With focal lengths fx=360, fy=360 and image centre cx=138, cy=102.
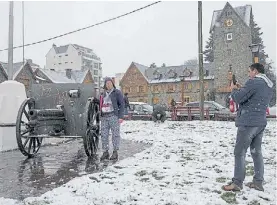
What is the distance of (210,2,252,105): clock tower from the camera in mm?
56938

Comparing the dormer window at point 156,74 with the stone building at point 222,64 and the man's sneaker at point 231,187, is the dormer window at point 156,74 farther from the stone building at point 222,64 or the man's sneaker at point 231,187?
the man's sneaker at point 231,187

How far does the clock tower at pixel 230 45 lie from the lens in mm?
56938

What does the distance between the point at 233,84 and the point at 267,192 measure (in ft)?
4.92

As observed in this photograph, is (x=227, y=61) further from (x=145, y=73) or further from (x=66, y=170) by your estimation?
(x=66, y=170)

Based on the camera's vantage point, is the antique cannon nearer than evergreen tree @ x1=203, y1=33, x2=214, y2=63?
Yes

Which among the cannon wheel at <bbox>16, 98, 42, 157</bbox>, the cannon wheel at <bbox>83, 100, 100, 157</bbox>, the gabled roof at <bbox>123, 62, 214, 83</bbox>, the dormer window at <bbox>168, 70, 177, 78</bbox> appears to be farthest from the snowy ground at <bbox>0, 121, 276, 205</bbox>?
the dormer window at <bbox>168, 70, 177, 78</bbox>

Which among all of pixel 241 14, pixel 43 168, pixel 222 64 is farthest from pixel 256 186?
pixel 241 14

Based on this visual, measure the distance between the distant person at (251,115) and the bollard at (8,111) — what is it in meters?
5.38

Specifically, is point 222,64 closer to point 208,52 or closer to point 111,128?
point 208,52

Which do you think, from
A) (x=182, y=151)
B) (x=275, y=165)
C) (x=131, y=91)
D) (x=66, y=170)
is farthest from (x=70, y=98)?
(x=131, y=91)

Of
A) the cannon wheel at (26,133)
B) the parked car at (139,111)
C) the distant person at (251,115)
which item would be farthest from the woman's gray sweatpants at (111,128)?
the parked car at (139,111)

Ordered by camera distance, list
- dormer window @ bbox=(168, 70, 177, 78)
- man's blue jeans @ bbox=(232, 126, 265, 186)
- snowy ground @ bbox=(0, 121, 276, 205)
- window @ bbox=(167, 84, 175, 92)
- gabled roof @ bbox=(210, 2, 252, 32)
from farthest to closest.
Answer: dormer window @ bbox=(168, 70, 177, 78), window @ bbox=(167, 84, 175, 92), gabled roof @ bbox=(210, 2, 252, 32), man's blue jeans @ bbox=(232, 126, 265, 186), snowy ground @ bbox=(0, 121, 276, 205)

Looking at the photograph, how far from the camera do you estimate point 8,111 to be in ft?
27.4

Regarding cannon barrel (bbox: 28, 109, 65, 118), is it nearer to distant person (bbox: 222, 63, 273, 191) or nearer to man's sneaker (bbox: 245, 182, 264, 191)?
distant person (bbox: 222, 63, 273, 191)
